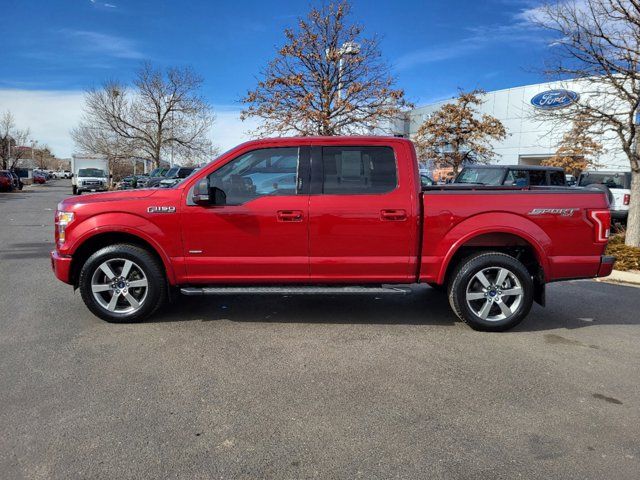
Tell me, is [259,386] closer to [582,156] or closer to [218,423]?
[218,423]

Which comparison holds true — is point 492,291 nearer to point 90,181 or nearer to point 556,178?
point 556,178

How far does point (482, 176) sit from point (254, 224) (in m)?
9.11

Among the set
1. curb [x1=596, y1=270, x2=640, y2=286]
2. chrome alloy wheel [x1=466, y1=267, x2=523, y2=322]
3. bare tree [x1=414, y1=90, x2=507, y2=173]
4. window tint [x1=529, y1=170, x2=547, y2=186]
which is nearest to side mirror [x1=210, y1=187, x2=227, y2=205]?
chrome alloy wheel [x1=466, y1=267, x2=523, y2=322]

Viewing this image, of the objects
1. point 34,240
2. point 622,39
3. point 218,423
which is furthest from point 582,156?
point 218,423

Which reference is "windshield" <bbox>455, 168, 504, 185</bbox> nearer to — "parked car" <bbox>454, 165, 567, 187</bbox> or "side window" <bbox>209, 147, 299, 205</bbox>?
"parked car" <bbox>454, 165, 567, 187</bbox>

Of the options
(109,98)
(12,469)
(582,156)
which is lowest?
(12,469)

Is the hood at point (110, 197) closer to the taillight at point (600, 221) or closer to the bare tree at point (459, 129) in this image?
the taillight at point (600, 221)

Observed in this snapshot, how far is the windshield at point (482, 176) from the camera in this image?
1194 centimetres

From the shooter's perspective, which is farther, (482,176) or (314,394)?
(482,176)

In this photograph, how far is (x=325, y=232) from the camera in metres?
4.81

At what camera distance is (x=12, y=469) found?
2576 millimetres

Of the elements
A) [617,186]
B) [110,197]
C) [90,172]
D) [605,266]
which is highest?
[90,172]

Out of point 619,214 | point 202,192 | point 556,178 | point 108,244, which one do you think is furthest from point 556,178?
point 108,244

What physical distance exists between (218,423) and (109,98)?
45373 millimetres
